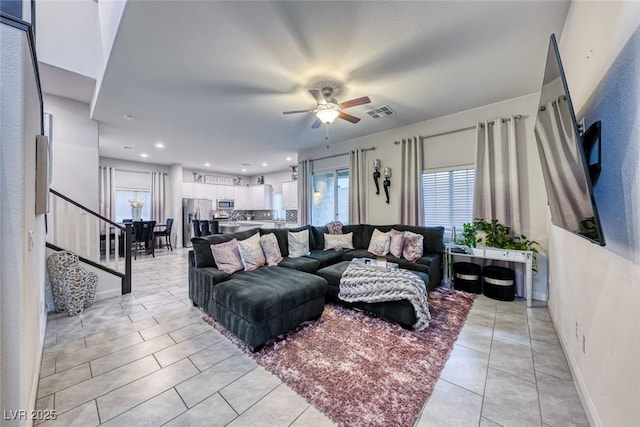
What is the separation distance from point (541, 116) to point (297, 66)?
2196mm

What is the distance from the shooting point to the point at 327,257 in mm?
4117

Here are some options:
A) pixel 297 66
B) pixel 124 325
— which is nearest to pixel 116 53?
pixel 297 66

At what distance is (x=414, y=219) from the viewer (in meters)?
4.42

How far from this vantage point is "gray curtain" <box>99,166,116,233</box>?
677 centimetres

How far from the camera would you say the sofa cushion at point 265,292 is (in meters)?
2.15

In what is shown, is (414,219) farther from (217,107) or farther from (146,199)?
(146,199)

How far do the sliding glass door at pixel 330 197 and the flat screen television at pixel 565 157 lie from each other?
4.12 metres

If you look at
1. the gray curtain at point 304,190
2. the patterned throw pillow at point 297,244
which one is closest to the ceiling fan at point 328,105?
the patterned throw pillow at point 297,244

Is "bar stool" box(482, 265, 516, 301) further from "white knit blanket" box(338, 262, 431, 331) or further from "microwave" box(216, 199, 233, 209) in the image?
"microwave" box(216, 199, 233, 209)

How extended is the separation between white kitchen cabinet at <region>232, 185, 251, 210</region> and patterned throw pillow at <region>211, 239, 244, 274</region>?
22.5 feet

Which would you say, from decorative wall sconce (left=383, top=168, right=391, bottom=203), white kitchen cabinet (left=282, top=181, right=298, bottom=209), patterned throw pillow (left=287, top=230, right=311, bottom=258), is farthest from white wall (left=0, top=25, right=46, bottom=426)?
white kitchen cabinet (left=282, top=181, right=298, bottom=209)

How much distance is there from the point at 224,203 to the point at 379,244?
680 centimetres

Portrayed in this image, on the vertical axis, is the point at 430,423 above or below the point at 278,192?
below

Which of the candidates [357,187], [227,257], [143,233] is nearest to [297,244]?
[227,257]
